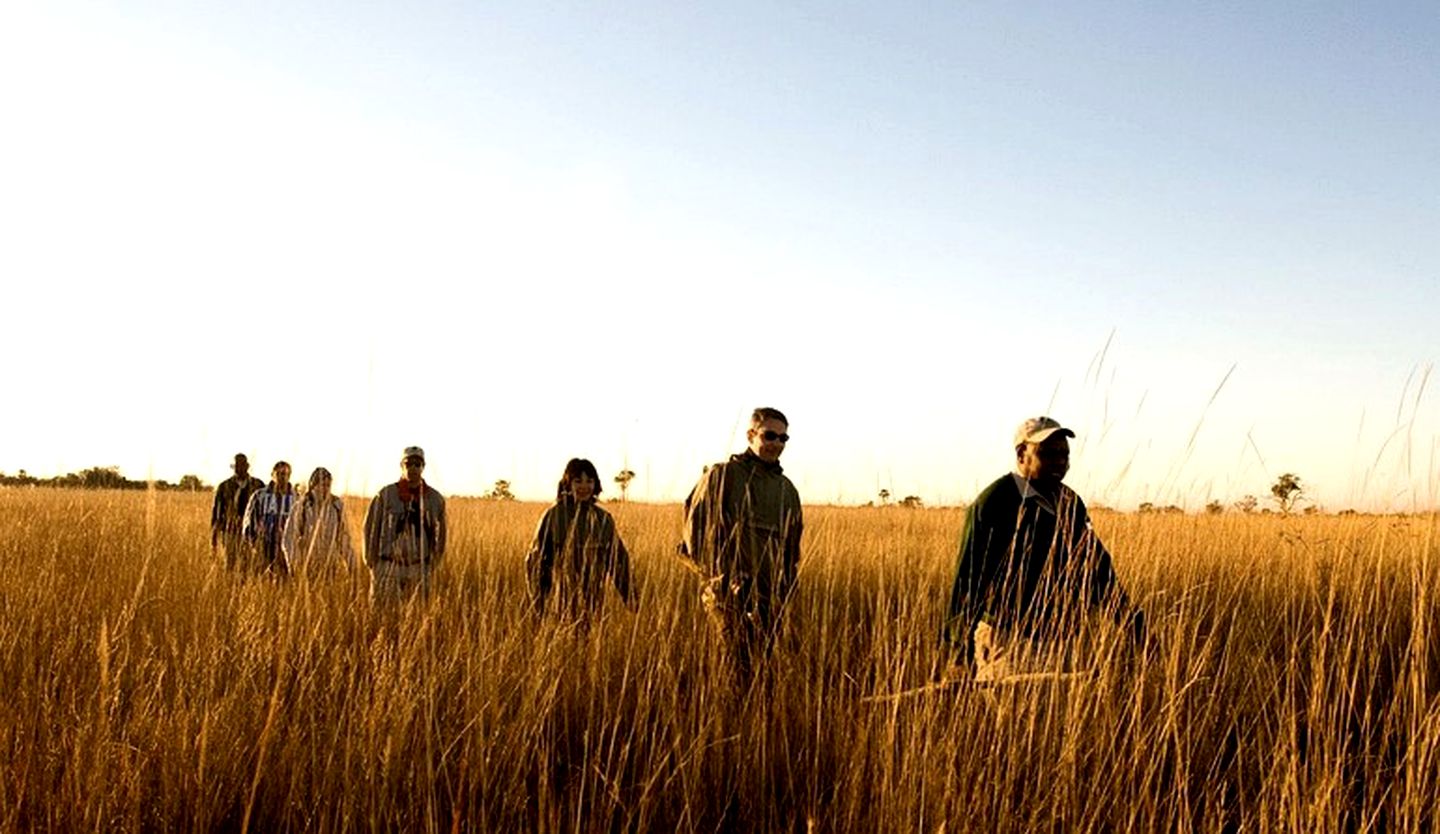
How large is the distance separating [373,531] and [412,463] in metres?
0.40

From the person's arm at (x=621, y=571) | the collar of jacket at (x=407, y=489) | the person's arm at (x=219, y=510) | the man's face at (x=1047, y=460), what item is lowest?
the person's arm at (x=621, y=571)

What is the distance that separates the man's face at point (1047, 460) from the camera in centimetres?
351

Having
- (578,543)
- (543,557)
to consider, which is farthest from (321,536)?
(578,543)

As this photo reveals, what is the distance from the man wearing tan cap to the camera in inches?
127

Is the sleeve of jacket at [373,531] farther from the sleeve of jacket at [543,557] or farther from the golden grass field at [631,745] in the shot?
the golden grass field at [631,745]

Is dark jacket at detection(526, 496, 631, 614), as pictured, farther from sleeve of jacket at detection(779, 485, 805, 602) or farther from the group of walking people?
sleeve of jacket at detection(779, 485, 805, 602)

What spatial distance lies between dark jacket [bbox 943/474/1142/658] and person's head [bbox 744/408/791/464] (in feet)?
3.78

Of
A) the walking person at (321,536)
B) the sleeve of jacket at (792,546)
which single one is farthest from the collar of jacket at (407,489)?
the sleeve of jacket at (792,546)

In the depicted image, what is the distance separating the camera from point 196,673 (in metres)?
2.91

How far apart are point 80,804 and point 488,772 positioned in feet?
2.73

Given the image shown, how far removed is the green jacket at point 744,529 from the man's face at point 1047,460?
1.03 m

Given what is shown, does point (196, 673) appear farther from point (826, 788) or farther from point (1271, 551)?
point (1271, 551)

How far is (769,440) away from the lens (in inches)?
177

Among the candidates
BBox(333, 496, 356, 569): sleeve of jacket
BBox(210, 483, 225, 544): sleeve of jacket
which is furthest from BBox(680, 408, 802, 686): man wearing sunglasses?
BBox(210, 483, 225, 544): sleeve of jacket
